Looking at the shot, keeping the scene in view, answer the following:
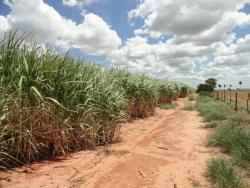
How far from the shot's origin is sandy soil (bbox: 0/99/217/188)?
4488 mm

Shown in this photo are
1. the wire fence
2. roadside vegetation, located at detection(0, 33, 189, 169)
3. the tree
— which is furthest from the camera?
the tree

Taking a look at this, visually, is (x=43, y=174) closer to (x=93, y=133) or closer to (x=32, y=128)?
(x=32, y=128)

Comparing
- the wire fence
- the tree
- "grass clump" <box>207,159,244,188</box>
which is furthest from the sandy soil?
the tree

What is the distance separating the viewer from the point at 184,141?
26.3 ft

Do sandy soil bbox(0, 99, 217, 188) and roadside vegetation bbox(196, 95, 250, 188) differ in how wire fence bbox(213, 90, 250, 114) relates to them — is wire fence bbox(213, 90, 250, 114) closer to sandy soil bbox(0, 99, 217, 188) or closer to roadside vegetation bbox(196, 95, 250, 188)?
roadside vegetation bbox(196, 95, 250, 188)

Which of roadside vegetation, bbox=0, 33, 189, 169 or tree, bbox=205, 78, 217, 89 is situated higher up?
tree, bbox=205, 78, 217, 89

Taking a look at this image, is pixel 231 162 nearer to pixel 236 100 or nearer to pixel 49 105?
pixel 49 105

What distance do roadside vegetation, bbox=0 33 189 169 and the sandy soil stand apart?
0.97 feet

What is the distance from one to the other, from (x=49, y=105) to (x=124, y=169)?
65.5 inches

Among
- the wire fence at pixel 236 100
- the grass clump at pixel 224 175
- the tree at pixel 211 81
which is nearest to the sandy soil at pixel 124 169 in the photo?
the grass clump at pixel 224 175

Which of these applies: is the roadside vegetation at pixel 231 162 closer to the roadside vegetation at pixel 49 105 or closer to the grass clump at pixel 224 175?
the grass clump at pixel 224 175

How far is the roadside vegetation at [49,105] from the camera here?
4727mm

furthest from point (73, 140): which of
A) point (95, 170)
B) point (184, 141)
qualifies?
point (184, 141)

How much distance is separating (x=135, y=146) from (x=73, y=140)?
1573mm
